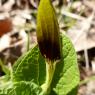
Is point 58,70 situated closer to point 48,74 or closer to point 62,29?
point 48,74

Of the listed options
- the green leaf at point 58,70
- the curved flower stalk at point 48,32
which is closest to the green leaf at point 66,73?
the green leaf at point 58,70

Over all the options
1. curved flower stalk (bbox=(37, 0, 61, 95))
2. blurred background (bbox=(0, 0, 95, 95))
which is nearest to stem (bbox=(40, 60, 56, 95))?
curved flower stalk (bbox=(37, 0, 61, 95))

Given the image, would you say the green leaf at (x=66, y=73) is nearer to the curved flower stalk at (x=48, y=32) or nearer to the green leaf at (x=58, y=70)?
the green leaf at (x=58, y=70)

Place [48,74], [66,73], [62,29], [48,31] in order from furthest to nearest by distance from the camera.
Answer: [62,29]
[66,73]
[48,74]
[48,31]

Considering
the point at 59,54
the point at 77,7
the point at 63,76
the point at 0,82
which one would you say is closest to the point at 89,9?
the point at 77,7

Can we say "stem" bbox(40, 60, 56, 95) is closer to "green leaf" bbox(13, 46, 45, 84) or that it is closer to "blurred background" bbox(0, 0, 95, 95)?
"green leaf" bbox(13, 46, 45, 84)

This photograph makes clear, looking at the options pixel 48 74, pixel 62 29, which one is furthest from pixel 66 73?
pixel 62 29
